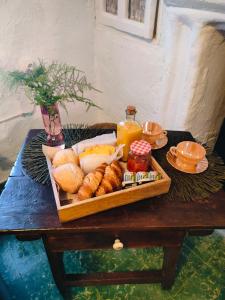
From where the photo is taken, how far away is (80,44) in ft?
5.41

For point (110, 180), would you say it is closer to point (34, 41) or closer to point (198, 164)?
point (198, 164)

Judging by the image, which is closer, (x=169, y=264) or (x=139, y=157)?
(x=139, y=157)

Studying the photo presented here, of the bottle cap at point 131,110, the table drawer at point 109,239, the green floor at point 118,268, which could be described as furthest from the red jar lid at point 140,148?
the green floor at point 118,268

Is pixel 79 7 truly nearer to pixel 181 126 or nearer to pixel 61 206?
pixel 181 126

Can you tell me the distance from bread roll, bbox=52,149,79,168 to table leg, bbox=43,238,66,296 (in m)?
0.27

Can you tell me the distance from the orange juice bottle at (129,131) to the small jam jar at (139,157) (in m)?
0.05

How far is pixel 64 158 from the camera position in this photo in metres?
0.89

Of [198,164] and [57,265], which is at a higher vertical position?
[198,164]

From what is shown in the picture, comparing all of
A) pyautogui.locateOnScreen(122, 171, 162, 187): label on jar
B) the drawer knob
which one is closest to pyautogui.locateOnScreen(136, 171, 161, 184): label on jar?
pyautogui.locateOnScreen(122, 171, 162, 187): label on jar

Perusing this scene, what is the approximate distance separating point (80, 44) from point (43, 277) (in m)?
1.46

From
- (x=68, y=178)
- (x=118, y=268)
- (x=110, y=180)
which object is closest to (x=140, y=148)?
(x=110, y=180)

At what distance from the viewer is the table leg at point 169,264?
958 millimetres

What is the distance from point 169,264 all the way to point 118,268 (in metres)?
0.39

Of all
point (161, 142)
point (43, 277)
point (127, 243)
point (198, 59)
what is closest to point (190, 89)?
point (198, 59)
